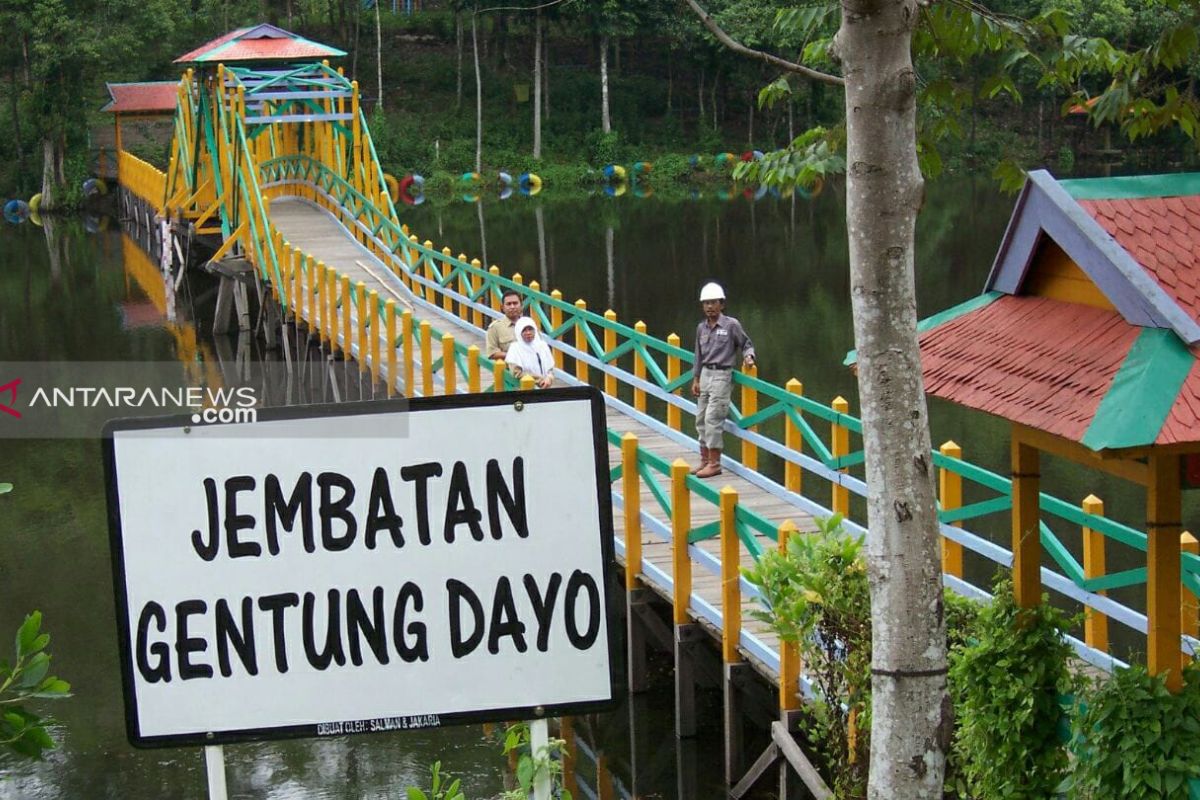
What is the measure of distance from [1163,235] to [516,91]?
5704cm

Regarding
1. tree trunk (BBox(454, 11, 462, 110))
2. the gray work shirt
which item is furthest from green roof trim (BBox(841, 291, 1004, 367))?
tree trunk (BBox(454, 11, 462, 110))

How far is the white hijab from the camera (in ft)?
46.9

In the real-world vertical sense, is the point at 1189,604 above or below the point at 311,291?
above

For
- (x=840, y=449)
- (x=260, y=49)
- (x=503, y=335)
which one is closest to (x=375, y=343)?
(x=503, y=335)

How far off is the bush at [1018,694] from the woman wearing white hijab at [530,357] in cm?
806

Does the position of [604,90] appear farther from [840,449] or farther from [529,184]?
[840,449]

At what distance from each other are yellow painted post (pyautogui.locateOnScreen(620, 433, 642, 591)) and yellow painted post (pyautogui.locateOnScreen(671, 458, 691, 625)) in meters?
0.67

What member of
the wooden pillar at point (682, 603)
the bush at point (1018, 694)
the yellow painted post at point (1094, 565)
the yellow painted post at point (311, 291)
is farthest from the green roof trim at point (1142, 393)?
the yellow painted post at point (311, 291)

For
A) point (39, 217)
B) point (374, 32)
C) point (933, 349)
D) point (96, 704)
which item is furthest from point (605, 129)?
point (933, 349)

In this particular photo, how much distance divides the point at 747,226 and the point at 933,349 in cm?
4050

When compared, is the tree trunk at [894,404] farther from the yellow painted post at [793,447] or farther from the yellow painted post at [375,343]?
the yellow painted post at [375,343]

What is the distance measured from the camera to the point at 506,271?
121 ft

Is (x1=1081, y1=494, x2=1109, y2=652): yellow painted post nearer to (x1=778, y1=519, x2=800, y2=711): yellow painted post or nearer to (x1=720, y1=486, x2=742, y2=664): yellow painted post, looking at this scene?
(x1=778, y1=519, x2=800, y2=711): yellow painted post

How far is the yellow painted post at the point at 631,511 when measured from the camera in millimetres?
11438
